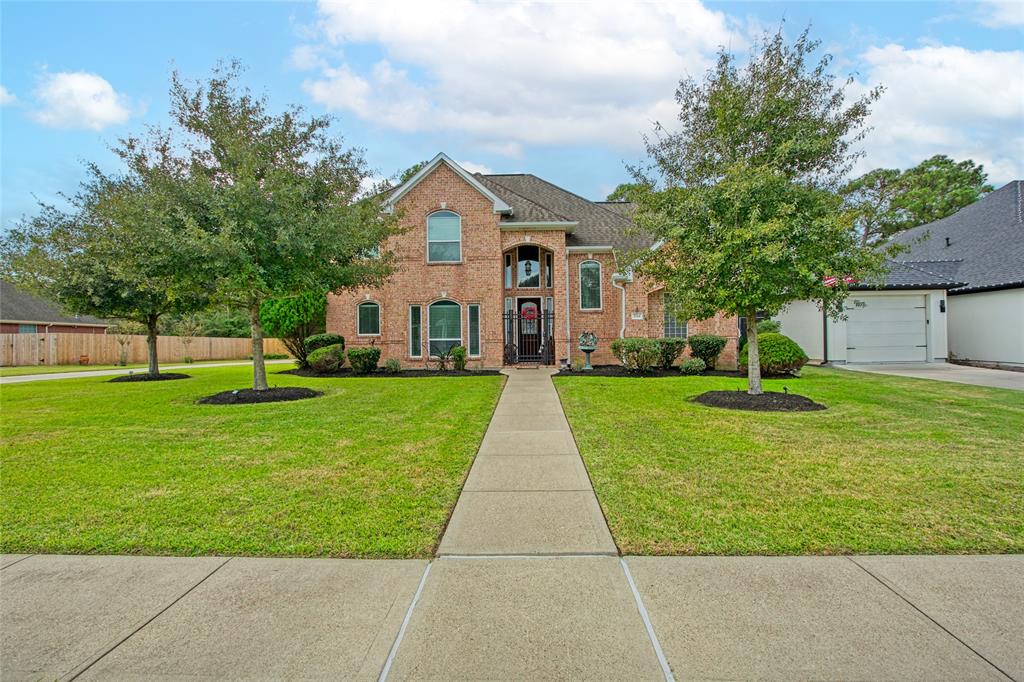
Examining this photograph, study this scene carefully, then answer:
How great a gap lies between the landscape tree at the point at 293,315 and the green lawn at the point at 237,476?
7.66 metres

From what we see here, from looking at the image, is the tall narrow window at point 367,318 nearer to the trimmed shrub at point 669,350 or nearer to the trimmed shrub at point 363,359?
the trimmed shrub at point 363,359

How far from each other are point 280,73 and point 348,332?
8.75 m

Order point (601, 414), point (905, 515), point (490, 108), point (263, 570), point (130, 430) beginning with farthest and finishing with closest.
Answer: point (490, 108)
point (601, 414)
point (130, 430)
point (905, 515)
point (263, 570)

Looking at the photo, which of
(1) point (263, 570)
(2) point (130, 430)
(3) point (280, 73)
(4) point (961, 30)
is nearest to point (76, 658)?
(1) point (263, 570)

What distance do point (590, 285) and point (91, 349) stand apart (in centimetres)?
2758

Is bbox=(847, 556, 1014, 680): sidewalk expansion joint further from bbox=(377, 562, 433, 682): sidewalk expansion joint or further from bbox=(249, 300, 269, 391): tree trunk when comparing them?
bbox=(249, 300, 269, 391): tree trunk

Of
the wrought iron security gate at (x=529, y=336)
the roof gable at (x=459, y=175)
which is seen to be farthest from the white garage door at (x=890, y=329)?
the roof gable at (x=459, y=175)

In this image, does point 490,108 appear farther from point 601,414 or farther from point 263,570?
point 263,570

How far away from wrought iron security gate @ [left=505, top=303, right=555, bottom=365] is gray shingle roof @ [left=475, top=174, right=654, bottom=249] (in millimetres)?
3003

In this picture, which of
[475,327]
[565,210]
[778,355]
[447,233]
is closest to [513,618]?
[778,355]

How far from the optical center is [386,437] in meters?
6.98

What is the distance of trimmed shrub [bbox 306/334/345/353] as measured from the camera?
58.3 feet

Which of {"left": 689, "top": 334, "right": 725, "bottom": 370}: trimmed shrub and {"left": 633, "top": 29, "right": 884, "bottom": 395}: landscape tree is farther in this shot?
{"left": 689, "top": 334, "right": 725, "bottom": 370}: trimmed shrub

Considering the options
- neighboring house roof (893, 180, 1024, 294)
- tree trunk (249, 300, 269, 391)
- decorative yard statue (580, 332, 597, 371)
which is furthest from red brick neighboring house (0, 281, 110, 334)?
neighboring house roof (893, 180, 1024, 294)
